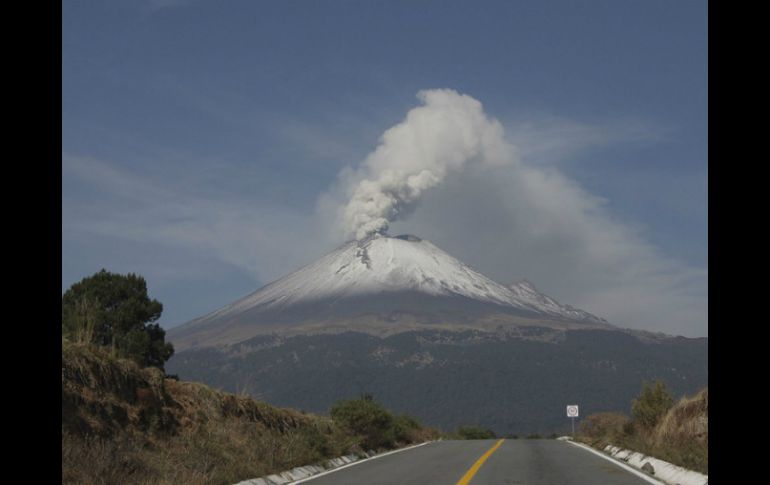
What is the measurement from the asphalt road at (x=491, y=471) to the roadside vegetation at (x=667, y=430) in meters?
1.13

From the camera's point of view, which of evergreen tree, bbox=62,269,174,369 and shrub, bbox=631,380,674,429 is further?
evergreen tree, bbox=62,269,174,369

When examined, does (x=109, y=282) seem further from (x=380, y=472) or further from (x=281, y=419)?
(x=380, y=472)

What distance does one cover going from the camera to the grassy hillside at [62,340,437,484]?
42.4 feet

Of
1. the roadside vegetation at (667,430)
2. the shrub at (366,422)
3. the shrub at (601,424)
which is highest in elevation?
the roadside vegetation at (667,430)

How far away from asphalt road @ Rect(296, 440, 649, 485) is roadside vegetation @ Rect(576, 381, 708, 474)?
1129 millimetres

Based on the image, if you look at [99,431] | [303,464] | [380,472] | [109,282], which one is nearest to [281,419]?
[303,464]

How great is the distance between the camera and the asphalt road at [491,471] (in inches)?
619

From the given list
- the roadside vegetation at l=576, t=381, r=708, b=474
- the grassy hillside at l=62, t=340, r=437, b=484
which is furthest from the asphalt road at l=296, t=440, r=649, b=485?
the grassy hillside at l=62, t=340, r=437, b=484

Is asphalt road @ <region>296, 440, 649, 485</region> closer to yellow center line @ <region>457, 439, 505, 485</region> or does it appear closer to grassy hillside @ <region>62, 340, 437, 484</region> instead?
yellow center line @ <region>457, 439, 505, 485</region>

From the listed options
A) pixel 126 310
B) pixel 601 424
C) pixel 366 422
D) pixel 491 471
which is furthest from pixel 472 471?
pixel 126 310

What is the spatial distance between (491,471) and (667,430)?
6.89 m

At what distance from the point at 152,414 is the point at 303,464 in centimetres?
367

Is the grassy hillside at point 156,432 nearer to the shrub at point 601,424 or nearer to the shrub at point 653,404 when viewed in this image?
the shrub at point 653,404

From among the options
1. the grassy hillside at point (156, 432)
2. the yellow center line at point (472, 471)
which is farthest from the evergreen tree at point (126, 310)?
the yellow center line at point (472, 471)
